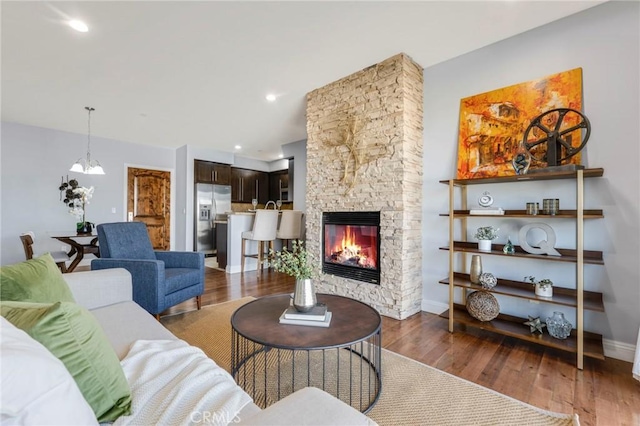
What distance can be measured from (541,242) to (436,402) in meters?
1.53

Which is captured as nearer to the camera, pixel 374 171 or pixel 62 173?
pixel 374 171

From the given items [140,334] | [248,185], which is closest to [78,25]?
[140,334]

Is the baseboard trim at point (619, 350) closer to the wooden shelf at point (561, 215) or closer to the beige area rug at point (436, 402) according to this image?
the wooden shelf at point (561, 215)

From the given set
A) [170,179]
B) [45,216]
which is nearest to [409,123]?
[170,179]

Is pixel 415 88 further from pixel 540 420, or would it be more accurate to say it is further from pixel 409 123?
pixel 540 420

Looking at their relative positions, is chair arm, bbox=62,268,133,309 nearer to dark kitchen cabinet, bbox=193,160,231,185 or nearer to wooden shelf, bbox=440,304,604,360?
wooden shelf, bbox=440,304,604,360

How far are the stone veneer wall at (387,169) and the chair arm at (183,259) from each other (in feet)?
4.20

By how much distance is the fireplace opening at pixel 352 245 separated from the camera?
3.13 metres

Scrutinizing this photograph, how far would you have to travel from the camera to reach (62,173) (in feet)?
17.1

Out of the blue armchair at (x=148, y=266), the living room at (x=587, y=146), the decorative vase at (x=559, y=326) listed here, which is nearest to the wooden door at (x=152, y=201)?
the living room at (x=587, y=146)

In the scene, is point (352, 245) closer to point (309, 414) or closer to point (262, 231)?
point (262, 231)

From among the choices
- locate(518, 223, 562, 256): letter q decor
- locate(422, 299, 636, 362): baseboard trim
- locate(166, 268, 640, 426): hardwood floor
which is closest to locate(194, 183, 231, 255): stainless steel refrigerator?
locate(166, 268, 640, 426): hardwood floor

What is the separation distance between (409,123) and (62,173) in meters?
5.97

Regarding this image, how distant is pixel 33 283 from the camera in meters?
1.29
